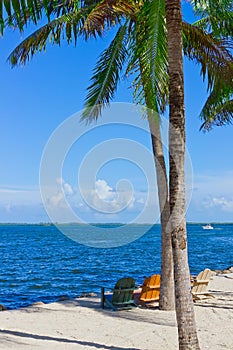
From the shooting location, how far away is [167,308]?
10273mm

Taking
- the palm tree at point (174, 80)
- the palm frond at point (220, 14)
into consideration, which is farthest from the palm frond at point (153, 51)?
the palm frond at point (220, 14)

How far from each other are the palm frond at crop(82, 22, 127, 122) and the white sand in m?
4.31

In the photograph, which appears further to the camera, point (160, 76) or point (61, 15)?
point (61, 15)

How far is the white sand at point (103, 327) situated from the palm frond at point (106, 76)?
4314mm

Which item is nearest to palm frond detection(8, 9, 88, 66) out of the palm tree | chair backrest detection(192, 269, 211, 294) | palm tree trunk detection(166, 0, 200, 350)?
the palm tree

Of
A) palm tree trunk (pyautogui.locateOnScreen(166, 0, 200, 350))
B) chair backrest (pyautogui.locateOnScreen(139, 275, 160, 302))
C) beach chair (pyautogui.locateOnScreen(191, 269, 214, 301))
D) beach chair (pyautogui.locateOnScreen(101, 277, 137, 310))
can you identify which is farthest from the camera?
beach chair (pyautogui.locateOnScreen(191, 269, 214, 301))

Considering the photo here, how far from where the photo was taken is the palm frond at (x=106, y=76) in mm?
9641

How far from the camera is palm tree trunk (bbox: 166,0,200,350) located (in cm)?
652

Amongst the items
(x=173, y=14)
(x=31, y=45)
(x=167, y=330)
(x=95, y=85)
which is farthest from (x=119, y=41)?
(x=167, y=330)

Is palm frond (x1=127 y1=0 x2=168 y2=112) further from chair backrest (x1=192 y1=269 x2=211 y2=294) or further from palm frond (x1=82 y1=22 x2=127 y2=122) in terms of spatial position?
chair backrest (x1=192 y1=269 x2=211 y2=294)

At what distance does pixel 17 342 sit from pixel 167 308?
374 centimetres

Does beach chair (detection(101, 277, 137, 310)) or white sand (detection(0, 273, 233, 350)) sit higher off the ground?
beach chair (detection(101, 277, 137, 310))

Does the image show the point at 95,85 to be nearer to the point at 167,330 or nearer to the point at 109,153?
the point at 109,153

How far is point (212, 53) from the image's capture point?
30.6 ft
